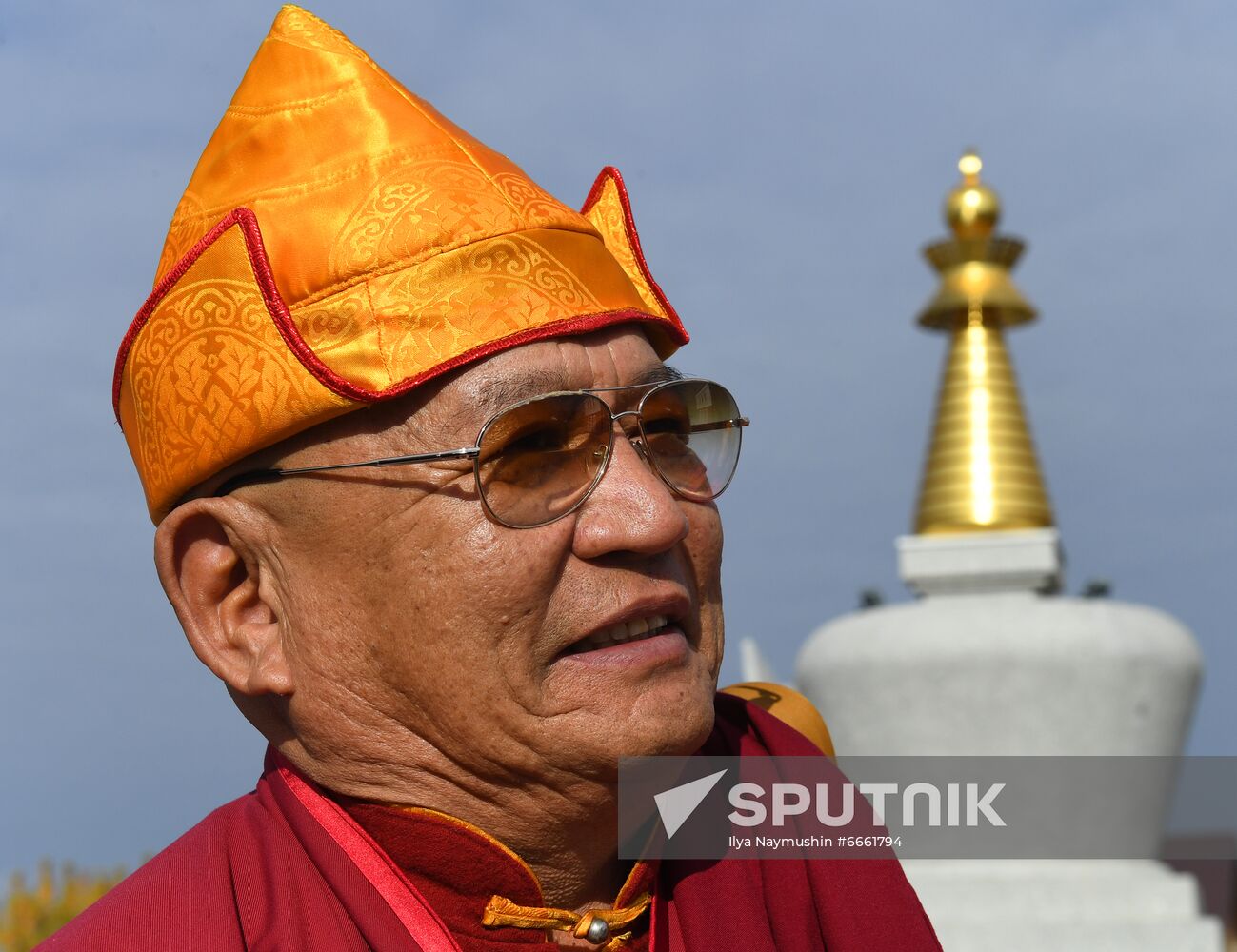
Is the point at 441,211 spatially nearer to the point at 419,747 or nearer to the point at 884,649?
the point at 419,747

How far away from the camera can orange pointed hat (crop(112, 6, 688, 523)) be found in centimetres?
222

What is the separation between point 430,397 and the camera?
7.25 feet

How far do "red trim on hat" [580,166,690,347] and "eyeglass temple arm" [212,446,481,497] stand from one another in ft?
1.80

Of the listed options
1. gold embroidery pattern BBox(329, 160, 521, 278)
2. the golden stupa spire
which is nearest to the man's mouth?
gold embroidery pattern BBox(329, 160, 521, 278)

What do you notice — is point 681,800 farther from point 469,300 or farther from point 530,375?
point 469,300

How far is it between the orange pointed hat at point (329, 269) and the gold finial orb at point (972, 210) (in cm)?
1039

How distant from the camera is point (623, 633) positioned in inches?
87.9

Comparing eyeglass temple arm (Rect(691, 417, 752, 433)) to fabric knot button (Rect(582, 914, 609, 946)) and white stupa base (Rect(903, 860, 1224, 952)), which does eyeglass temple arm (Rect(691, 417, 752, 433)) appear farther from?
white stupa base (Rect(903, 860, 1224, 952))

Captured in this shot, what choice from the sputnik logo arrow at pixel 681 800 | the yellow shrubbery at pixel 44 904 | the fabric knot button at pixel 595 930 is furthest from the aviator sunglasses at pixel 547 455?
the yellow shrubbery at pixel 44 904

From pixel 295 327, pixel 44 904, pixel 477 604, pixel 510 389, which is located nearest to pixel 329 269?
pixel 295 327

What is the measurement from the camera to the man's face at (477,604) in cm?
214

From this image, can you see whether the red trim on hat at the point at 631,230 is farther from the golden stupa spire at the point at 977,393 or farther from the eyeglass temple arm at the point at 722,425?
the golden stupa spire at the point at 977,393

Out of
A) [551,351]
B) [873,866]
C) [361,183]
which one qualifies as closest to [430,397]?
[551,351]

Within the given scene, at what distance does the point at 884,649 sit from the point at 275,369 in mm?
9444
